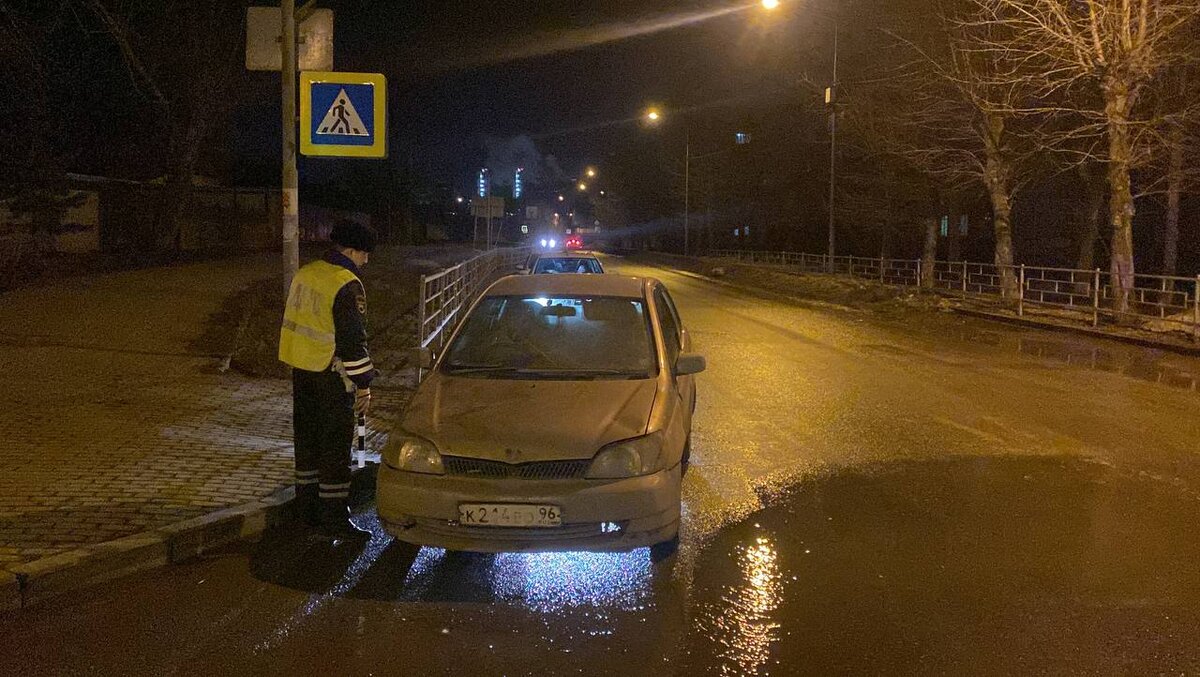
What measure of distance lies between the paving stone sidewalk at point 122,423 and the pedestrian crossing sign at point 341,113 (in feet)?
8.15

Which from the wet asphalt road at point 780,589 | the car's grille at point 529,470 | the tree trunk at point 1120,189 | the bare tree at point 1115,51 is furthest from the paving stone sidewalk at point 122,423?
the tree trunk at point 1120,189

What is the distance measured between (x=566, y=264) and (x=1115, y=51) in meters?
11.4

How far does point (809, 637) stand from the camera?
4.41 metres

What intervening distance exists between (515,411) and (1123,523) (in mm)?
4051

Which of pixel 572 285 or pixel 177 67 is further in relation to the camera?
pixel 177 67

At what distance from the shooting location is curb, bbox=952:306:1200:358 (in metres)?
15.8

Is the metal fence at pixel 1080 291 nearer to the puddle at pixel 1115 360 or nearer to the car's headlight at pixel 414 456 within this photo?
the puddle at pixel 1115 360

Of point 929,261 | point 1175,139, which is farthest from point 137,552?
point 929,261

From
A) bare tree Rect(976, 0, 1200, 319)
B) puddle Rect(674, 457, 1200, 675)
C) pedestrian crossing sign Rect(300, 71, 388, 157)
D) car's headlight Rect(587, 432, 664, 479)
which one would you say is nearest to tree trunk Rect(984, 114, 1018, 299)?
bare tree Rect(976, 0, 1200, 319)

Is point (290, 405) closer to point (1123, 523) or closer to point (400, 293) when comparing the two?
point (1123, 523)

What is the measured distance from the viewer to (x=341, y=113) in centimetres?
789

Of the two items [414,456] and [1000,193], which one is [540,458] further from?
[1000,193]

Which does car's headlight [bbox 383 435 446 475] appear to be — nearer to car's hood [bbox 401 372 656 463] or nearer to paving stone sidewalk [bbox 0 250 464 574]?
car's hood [bbox 401 372 656 463]

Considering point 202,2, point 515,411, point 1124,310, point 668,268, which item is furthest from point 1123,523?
point 668,268
